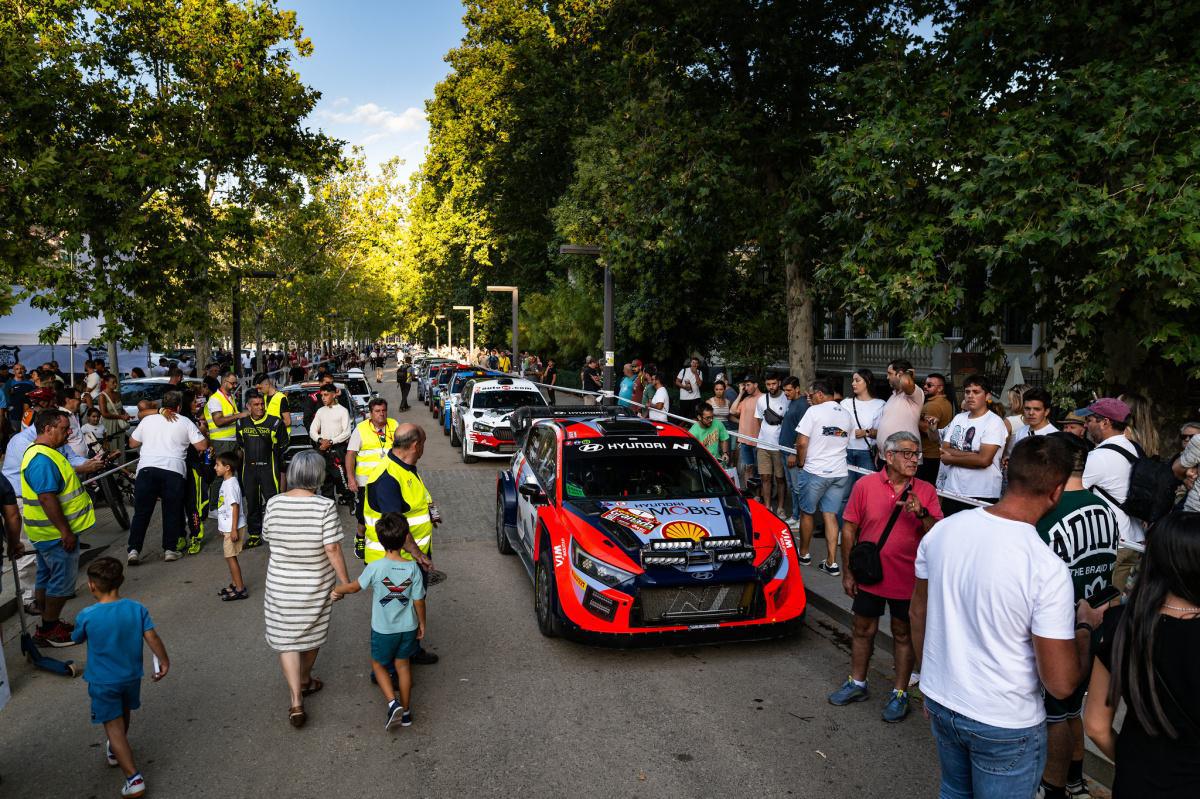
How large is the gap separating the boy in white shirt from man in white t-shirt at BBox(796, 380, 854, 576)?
5467 millimetres

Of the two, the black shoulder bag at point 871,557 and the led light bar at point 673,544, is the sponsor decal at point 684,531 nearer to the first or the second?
the led light bar at point 673,544

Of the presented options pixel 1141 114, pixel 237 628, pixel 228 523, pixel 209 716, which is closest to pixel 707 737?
A: pixel 209 716

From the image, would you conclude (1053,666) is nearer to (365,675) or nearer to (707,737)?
(707,737)

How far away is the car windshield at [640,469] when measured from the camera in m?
7.20

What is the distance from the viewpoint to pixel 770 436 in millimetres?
10273

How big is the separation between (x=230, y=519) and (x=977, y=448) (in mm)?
6693

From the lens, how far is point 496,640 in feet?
21.7

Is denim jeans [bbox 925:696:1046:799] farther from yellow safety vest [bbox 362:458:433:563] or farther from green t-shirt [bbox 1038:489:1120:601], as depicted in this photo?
yellow safety vest [bbox 362:458:433:563]

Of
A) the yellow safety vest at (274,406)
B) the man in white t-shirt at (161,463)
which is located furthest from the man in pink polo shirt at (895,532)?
the yellow safety vest at (274,406)

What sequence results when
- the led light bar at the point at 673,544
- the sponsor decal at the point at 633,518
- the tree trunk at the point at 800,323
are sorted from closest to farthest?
the led light bar at the point at 673,544, the sponsor decal at the point at 633,518, the tree trunk at the point at 800,323

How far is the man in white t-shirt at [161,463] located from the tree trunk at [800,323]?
1267 cm

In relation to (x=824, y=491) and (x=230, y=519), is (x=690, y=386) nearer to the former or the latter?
(x=824, y=491)

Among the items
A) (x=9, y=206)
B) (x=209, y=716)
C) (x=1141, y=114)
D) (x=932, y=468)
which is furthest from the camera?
(x=9, y=206)

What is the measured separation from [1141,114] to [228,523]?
10.1 meters
